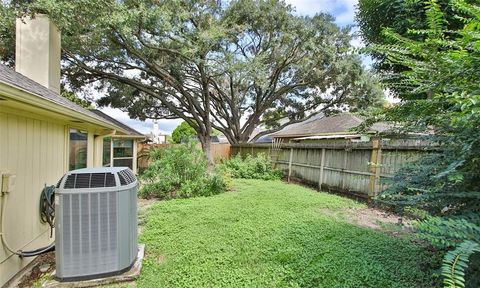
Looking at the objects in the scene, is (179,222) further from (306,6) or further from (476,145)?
(306,6)

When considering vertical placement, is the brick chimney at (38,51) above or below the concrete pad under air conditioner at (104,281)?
above

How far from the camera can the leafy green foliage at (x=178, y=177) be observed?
23.5ft

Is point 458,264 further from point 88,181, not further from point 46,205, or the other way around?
point 46,205

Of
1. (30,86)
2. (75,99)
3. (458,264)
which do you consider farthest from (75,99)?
(458,264)

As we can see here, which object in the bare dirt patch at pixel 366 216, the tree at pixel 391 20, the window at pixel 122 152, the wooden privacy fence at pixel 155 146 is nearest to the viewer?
the bare dirt patch at pixel 366 216

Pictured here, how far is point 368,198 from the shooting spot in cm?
615

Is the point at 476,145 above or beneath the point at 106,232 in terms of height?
above

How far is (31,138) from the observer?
328 centimetres

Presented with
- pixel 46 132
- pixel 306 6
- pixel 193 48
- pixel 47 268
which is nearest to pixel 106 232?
pixel 47 268

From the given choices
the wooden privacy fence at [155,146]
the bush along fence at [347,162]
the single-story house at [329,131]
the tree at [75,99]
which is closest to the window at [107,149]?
the wooden privacy fence at [155,146]

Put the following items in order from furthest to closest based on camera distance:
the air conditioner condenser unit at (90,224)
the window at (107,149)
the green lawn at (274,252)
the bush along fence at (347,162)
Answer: the window at (107,149), the bush along fence at (347,162), the green lawn at (274,252), the air conditioner condenser unit at (90,224)

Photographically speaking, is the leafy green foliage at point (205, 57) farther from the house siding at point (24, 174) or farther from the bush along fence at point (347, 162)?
the house siding at point (24, 174)

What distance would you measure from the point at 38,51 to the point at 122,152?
5722 mm

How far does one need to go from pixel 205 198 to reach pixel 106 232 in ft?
13.3
